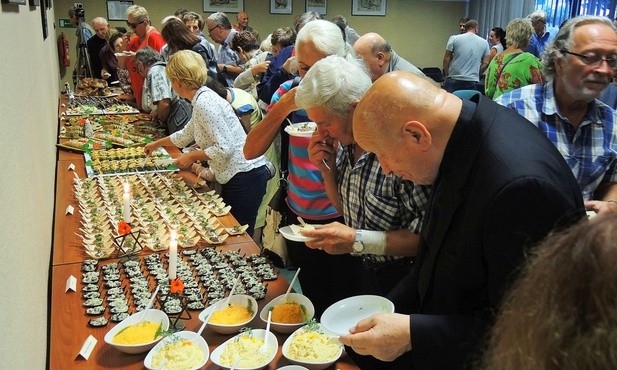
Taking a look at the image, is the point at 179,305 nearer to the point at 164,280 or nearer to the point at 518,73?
the point at 164,280

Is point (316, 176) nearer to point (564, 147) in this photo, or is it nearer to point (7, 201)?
point (564, 147)

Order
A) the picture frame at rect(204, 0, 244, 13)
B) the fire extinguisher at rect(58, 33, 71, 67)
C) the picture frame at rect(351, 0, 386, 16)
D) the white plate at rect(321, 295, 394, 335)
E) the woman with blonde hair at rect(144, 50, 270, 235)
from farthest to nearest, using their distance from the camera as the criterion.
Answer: the picture frame at rect(351, 0, 386, 16) → the picture frame at rect(204, 0, 244, 13) → the fire extinguisher at rect(58, 33, 71, 67) → the woman with blonde hair at rect(144, 50, 270, 235) → the white plate at rect(321, 295, 394, 335)

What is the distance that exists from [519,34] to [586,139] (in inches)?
110

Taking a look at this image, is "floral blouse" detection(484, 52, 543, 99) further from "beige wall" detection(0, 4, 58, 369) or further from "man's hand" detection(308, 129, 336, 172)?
"beige wall" detection(0, 4, 58, 369)

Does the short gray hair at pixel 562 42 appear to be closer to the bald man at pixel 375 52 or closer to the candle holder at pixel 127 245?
the bald man at pixel 375 52

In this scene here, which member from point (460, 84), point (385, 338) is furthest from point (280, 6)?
point (385, 338)

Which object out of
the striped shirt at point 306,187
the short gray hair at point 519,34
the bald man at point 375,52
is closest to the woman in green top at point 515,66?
the short gray hair at point 519,34

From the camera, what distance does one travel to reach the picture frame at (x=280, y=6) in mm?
10594

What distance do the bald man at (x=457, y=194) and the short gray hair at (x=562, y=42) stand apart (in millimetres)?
964

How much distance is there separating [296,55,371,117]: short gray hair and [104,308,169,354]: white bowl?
0.81 metres

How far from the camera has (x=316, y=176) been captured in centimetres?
235

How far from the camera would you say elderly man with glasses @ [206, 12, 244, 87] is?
6.05 metres

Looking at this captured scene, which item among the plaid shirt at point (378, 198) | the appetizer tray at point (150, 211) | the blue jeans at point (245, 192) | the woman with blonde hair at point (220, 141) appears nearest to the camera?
the plaid shirt at point (378, 198)

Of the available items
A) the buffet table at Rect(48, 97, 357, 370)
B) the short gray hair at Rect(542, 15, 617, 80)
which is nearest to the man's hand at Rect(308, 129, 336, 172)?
the buffet table at Rect(48, 97, 357, 370)
